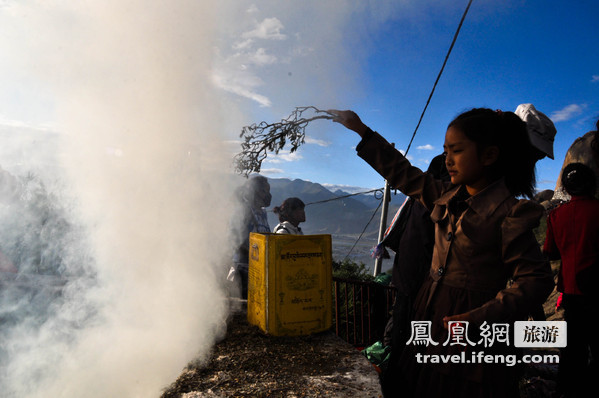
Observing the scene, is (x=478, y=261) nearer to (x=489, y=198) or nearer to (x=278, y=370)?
(x=489, y=198)

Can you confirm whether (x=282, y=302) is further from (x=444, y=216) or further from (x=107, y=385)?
(x=444, y=216)

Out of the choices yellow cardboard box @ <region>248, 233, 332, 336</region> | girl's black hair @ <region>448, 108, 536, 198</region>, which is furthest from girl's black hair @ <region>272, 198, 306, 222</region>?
girl's black hair @ <region>448, 108, 536, 198</region>

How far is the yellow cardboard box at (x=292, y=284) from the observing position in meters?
2.66

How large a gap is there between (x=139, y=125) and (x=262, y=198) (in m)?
2.71

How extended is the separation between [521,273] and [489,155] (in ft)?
1.81

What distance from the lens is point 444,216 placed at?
1.60 m

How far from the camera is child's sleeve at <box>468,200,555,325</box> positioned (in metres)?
1.19

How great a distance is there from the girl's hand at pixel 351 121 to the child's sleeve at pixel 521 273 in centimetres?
85

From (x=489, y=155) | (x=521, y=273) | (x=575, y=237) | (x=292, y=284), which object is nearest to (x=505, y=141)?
(x=489, y=155)

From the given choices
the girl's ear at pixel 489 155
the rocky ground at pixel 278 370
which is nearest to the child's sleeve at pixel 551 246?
the rocky ground at pixel 278 370

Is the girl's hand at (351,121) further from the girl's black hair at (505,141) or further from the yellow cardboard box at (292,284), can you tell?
the yellow cardboard box at (292,284)

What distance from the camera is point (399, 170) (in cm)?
175

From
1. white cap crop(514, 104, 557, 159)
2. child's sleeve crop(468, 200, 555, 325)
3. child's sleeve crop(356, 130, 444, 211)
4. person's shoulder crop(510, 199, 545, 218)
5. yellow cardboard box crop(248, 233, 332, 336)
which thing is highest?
white cap crop(514, 104, 557, 159)

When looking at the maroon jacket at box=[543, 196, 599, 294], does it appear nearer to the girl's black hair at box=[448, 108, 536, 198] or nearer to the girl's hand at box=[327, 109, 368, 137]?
the girl's black hair at box=[448, 108, 536, 198]
